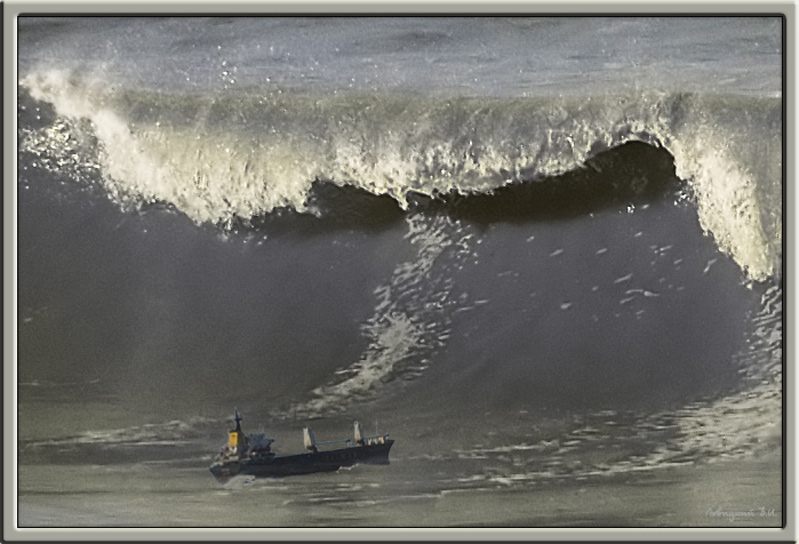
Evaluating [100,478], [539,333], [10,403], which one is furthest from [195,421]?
[539,333]

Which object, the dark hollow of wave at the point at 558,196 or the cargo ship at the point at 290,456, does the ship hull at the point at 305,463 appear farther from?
the dark hollow of wave at the point at 558,196

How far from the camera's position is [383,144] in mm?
1267

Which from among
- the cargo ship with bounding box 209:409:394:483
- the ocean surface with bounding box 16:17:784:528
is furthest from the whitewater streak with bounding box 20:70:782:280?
the cargo ship with bounding box 209:409:394:483

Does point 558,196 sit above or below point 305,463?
above

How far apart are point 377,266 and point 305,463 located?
0.36 m

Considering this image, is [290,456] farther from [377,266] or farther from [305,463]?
[377,266]

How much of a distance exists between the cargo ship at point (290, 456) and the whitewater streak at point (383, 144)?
377mm

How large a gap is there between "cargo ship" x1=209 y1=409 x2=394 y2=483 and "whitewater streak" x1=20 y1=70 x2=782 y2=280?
14.8 inches

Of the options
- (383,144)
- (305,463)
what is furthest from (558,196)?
(305,463)

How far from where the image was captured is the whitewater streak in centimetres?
126

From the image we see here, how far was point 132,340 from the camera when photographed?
1.26 metres

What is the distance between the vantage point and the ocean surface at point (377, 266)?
4.13ft

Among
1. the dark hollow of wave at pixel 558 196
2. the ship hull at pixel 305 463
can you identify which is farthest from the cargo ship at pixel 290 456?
the dark hollow of wave at pixel 558 196

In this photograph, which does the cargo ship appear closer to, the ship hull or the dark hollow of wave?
the ship hull
